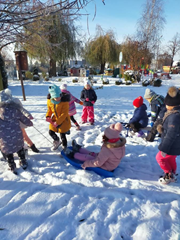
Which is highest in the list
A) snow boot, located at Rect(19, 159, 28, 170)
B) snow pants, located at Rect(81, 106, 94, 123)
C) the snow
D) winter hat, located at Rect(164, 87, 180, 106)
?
winter hat, located at Rect(164, 87, 180, 106)

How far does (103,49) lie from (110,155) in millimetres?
21783

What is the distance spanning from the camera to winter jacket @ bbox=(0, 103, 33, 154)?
2.63 meters

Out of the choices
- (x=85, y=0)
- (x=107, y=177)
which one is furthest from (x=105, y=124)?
(x=85, y=0)

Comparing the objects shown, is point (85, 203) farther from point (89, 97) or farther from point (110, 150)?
point (89, 97)

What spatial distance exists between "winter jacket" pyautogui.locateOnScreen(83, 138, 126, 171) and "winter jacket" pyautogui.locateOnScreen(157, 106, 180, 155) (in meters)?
0.62

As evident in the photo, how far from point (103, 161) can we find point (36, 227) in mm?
1311

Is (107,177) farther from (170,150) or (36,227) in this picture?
(36,227)

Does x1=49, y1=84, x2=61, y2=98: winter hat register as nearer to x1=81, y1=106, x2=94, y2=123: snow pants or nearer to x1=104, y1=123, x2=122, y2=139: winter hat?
x1=104, y1=123, x2=122, y2=139: winter hat

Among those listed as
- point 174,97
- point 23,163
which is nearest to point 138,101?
point 174,97

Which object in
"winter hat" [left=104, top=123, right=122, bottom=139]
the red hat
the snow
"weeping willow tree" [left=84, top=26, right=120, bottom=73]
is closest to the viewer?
the snow

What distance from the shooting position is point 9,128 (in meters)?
2.67

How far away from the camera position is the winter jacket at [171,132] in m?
2.22

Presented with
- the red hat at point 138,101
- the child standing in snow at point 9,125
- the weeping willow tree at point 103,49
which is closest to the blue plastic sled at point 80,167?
the child standing in snow at point 9,125

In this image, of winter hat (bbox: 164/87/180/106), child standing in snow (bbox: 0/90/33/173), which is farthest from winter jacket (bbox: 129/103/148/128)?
child standing in snow (bbox: 0/90/33/173)
